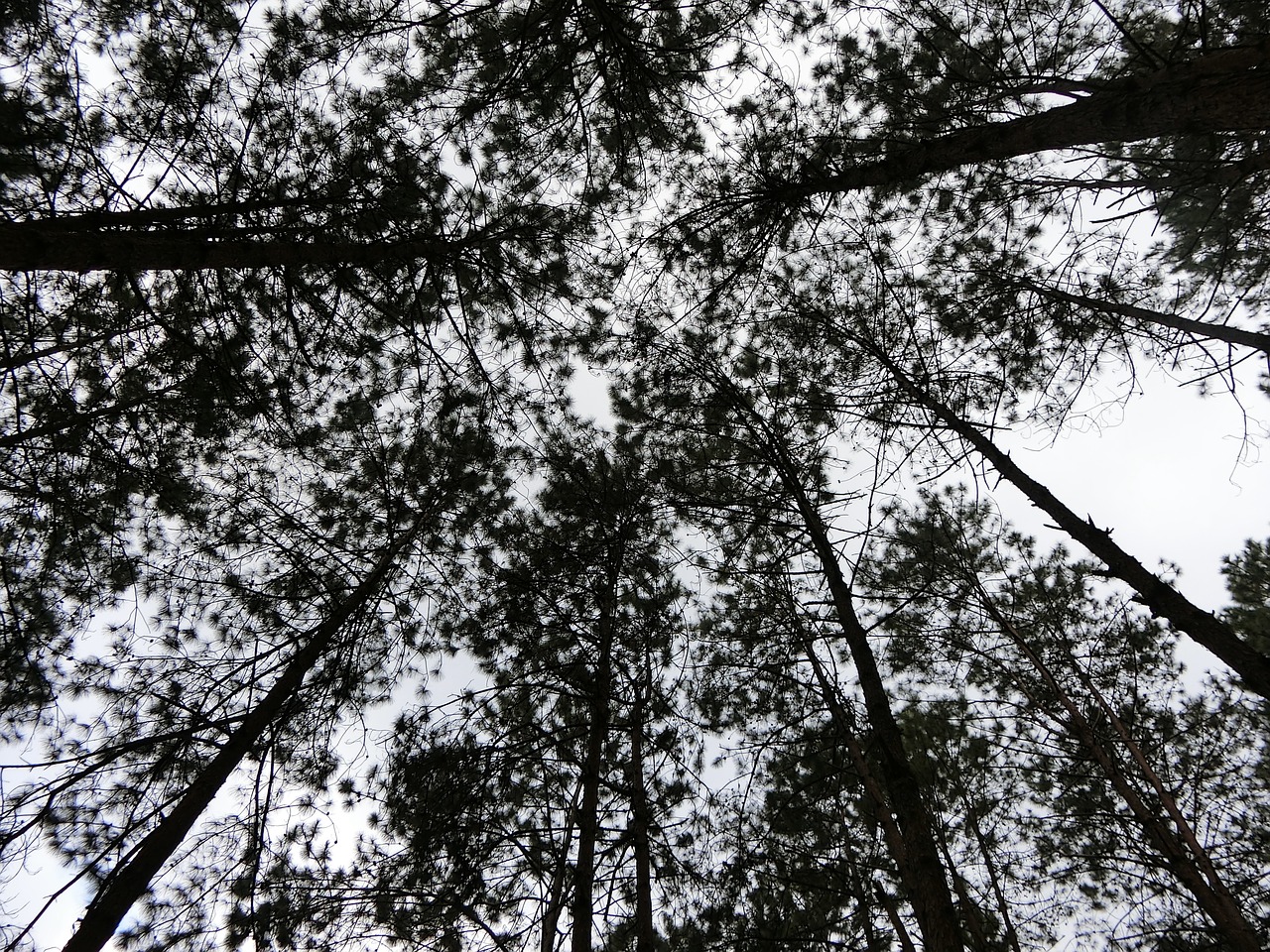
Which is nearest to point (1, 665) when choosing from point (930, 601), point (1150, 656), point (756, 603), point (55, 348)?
point (55, 348)

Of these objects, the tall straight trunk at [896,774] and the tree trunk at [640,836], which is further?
the tree trunk at [640,836]

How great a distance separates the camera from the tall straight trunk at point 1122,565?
393cm

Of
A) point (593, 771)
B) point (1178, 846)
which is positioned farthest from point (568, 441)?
point (1178, 846)

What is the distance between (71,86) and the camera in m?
3.83

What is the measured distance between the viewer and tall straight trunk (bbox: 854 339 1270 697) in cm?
393

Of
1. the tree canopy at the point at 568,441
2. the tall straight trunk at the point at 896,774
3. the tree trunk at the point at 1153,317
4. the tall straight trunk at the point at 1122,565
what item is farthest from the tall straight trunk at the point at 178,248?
the tree trunk at the point at 1153,317

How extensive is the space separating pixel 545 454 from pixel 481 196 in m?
2.35

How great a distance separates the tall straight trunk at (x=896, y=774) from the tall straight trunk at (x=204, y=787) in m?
3.64

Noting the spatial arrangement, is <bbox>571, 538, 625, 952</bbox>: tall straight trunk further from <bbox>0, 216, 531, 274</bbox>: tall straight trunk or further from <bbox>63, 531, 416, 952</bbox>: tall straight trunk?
<bbox>0, 216, 531, 274</bbox>: tall straight trunk

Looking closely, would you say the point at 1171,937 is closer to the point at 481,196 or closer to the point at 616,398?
the point at 616,398

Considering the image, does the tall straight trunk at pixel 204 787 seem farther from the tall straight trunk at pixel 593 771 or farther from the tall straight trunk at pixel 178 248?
the tall straight trunk at pixel 178 248

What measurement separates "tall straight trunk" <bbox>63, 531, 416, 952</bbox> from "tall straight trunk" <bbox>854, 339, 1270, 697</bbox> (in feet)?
16.7

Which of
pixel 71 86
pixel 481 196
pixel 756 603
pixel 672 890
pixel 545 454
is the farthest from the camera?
pixel 756 603

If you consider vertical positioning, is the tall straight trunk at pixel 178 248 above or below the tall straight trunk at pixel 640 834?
above
